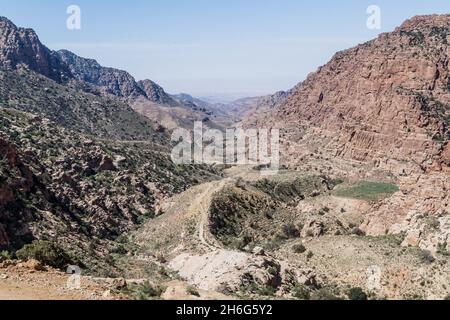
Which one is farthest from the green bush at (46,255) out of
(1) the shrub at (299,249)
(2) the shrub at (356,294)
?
(1) the shrub at (299,249)

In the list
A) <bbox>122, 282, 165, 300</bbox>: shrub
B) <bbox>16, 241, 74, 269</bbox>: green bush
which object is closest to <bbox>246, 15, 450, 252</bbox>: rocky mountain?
<bbox>16, 241, 74, 269</bbox>: green bush

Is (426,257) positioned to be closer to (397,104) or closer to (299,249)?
(299,249)

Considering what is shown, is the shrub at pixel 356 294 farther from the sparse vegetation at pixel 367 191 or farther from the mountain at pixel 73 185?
the sparse vegetation at pixel 367 191

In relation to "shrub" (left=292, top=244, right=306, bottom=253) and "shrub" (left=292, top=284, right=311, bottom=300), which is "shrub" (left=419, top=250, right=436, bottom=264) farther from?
"shrub" (left=292, top=244, right=306, bottom=253)

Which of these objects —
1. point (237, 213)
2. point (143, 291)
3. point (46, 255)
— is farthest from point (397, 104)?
point (143, 291)

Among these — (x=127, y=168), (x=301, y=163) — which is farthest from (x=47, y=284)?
(x=301, y=163)
